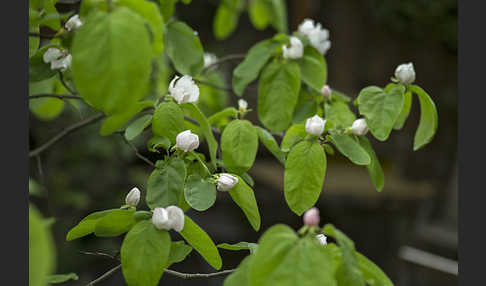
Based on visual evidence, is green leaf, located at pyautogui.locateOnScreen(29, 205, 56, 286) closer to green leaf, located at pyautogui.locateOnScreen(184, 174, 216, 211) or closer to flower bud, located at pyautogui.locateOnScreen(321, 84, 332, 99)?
green leaf, located at pyautogui.locateOnScreen(184, 174, 216, 211)

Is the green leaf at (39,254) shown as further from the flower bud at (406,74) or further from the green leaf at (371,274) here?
the flower bud at (406,74)

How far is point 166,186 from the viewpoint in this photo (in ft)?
1.84

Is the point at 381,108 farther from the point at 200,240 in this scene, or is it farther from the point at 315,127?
the point at 200,240

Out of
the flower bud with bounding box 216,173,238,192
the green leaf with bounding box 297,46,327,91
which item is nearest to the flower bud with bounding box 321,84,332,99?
the green leaf with bounding box 297,46,327,91

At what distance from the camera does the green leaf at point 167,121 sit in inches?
24.1

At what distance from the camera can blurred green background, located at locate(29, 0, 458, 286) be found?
2420mm

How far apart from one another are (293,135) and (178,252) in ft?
0.82

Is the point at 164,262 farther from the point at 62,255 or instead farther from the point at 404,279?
the point at 62,255

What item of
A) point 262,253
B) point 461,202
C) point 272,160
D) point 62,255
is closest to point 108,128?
point 262,253

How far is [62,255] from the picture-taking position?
248 cm

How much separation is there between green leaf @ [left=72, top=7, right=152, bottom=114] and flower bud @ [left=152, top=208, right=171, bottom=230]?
148 millimetres

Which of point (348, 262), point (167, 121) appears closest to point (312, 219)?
point (348, 262)

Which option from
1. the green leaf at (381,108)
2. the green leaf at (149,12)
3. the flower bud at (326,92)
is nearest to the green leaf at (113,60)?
the green leaf at (149,12)

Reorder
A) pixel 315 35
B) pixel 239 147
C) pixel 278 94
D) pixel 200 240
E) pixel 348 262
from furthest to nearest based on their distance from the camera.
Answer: pixel 315 35 → pixel 278 94 → pixel 239 147 → pixel 200 240 → pixel 348 262
